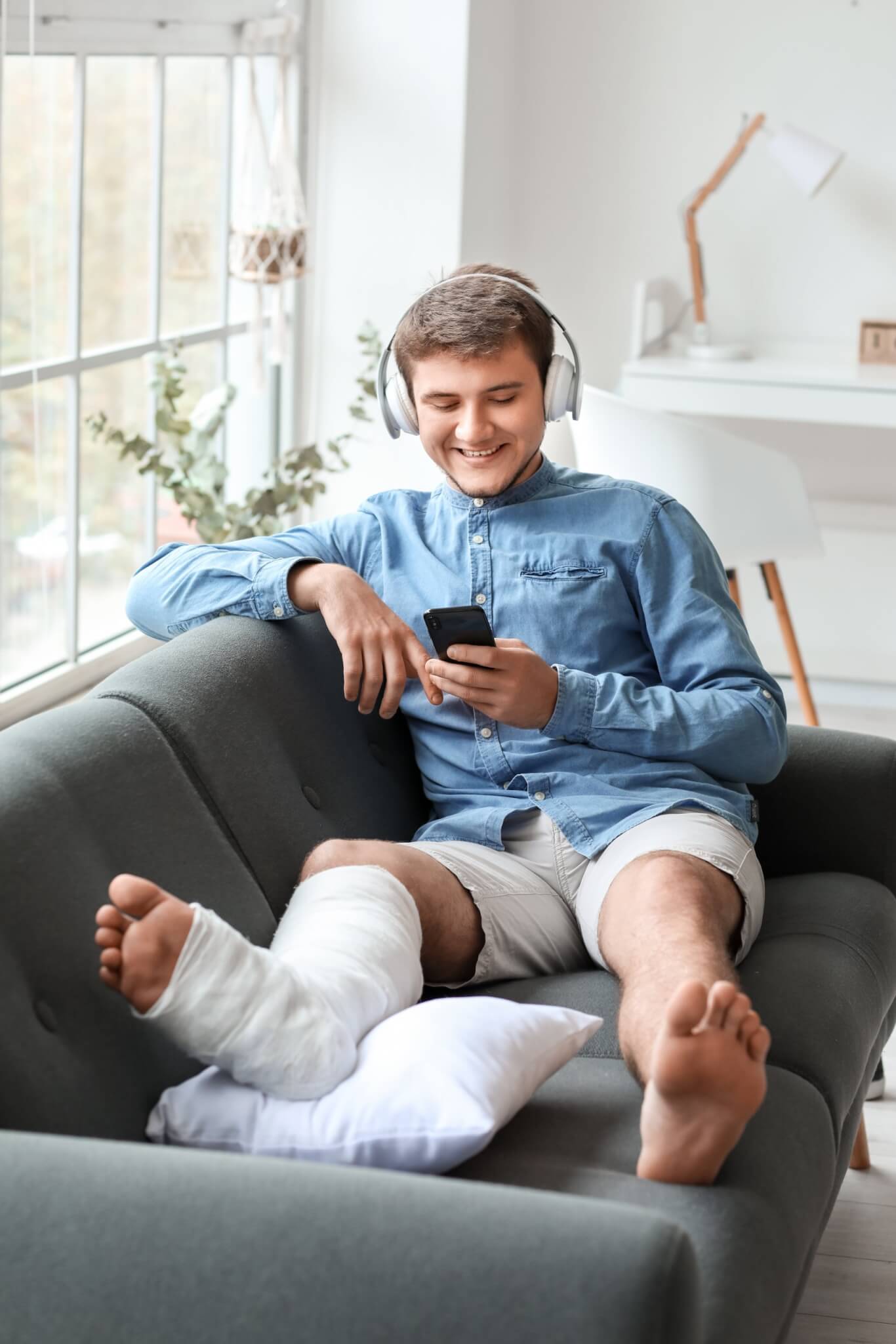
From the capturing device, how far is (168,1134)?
1143mm

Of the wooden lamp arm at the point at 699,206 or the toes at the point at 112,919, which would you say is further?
the wooden lamp arm at the point at 699,206

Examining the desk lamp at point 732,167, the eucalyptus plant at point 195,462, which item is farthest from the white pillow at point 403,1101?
the desk lamp at point 732,167

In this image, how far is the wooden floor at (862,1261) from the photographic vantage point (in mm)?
1592

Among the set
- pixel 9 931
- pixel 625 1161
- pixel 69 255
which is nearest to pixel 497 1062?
pixel 625 1161

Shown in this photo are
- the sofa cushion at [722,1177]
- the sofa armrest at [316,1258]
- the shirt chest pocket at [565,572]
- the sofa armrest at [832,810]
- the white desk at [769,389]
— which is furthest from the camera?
the white desk at [769,389]

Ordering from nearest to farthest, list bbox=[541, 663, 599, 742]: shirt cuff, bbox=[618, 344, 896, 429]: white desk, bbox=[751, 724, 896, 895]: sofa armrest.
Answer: bbox=[541, 663, 599, 742]: shirt cuff
bbox=[751, 724, 896, 895]: sofa armrest
bbox=[618, 344, 896, 429]: white desk

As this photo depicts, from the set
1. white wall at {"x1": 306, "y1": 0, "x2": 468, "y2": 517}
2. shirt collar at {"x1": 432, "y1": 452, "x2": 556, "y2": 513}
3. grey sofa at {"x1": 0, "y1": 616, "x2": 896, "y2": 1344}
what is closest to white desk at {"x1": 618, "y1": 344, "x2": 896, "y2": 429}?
white wall at {"x1": 306, "y1": 0, "x2": 468, "y2": 517}

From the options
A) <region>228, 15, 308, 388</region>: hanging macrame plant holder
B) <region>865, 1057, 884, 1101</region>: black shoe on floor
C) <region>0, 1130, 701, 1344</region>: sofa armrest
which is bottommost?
<region>865, 1057, 884, 1101</region>: black shoe on floor

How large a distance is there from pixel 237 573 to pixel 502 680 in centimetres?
39

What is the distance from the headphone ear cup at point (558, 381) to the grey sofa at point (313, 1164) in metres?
0.39

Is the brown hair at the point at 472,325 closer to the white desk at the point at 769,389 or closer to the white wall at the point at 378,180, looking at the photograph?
the white wall at the point at 378,180

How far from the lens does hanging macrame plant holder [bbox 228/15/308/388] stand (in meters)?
2.95

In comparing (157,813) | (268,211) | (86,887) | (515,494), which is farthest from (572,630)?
(268,211)

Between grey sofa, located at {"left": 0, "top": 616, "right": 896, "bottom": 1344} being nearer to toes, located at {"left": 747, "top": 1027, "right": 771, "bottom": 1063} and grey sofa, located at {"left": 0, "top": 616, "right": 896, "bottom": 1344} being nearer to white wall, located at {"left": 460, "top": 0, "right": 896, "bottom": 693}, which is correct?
toes, located at {"left": 747, "top": 1027, "right": 771, "bottom": 1063}
